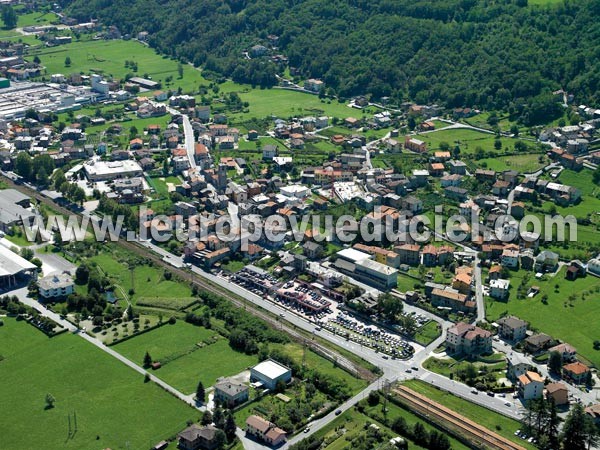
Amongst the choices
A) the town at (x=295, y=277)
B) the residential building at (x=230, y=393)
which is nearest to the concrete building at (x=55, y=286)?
the town at (x=295, y=277)

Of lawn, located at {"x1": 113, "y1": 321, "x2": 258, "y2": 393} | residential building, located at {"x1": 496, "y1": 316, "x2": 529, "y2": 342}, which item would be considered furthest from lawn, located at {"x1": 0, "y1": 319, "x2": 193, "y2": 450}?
residential building, located at {"x1": 496, "y1": 316, "x2": 529, "y2": 342}

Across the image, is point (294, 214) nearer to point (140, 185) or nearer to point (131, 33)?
point (140, 185)

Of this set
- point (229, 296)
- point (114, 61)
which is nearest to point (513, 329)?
point (229, 296)

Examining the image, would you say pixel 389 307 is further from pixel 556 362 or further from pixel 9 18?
pixel 9 18

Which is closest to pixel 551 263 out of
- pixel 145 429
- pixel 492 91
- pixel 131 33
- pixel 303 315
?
pixel 303 315

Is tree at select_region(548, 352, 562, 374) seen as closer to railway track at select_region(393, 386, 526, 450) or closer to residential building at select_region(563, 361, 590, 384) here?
residential building at select_region(563, 361, 590, 384)

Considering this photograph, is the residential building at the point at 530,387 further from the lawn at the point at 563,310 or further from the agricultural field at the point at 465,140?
the agricultural field at the point at 465,140
